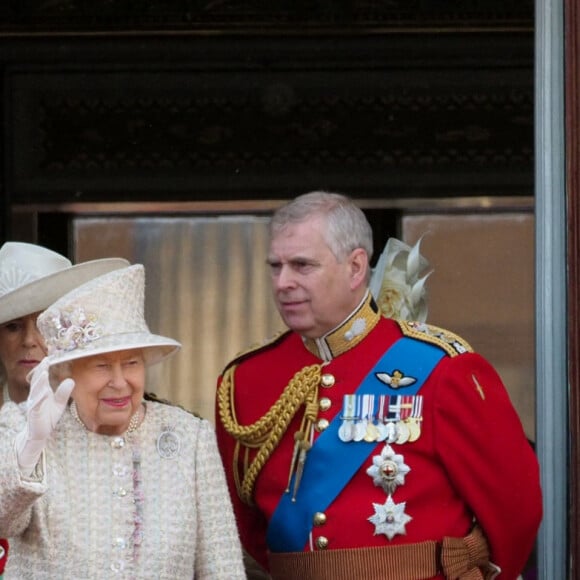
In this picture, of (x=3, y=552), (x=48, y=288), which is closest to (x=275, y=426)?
(x=48, y=288)

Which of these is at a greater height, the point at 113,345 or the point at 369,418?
the point at 113,345

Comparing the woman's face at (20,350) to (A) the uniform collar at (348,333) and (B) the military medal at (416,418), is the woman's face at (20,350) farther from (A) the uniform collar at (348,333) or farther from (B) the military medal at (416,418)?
(B) the military medal at (416,418)

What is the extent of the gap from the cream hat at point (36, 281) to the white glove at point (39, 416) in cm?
73

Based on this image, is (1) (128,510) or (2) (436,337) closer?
(1) (128,510)

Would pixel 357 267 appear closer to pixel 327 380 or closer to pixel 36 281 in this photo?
pixel 327 380

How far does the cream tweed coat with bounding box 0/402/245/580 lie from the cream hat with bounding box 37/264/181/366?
0.16m

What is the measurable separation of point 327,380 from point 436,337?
0.85ft

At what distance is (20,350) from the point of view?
4496mm

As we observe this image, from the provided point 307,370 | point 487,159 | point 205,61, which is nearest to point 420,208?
point 487,159

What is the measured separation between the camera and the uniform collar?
14.3 feet

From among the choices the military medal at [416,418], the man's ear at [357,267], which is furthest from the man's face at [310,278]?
the military medal at [416,418]

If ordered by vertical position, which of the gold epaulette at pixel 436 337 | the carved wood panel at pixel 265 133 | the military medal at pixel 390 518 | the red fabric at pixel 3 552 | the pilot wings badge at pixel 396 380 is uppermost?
the carved wood panel at pixel 265 133

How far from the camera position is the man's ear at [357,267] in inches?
171

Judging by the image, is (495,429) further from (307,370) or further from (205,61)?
(205,61)
